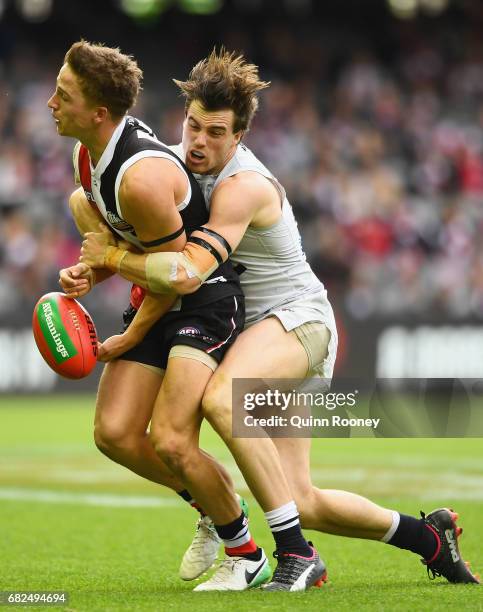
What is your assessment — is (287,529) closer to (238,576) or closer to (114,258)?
(238,576)

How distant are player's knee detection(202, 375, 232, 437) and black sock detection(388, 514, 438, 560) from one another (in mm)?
991

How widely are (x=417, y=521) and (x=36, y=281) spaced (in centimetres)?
1148

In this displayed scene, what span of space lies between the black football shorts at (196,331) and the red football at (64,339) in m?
0.17

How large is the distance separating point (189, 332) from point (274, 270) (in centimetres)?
54

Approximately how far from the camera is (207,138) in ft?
16.8

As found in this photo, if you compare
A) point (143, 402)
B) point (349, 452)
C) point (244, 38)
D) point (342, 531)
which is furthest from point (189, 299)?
point (244, 38)

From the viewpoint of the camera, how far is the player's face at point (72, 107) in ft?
16.4

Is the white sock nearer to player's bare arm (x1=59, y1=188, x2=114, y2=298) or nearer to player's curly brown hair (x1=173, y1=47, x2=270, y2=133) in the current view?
player's bare arm (x1=59, y1=188, x2=114, y2=298)

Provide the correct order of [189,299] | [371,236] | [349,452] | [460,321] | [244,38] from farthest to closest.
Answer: [244,38], [371,236], [460,321], [349,452], [189,299]

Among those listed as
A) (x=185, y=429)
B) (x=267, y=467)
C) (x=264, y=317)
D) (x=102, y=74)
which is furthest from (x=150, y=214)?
(x=267, y=467)

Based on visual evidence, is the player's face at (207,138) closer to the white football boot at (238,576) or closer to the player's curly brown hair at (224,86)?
the player's curly brown hair at (224,86)

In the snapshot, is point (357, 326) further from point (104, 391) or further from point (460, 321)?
point (104, 391)

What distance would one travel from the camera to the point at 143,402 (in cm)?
525

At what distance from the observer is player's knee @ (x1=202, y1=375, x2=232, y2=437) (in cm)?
482
